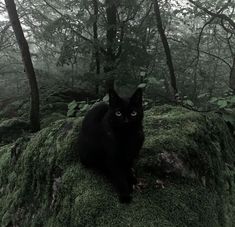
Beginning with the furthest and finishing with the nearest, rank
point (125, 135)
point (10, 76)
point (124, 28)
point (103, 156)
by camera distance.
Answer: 1. point (10, 76)
2. point (124, 28)
3. point (103, 156)
4. point (125, 135)

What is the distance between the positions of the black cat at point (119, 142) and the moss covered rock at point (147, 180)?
0.45 feet

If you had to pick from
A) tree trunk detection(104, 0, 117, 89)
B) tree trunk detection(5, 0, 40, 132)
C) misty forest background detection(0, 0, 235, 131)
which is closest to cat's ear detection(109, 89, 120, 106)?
misty forest background detection(0, 0, 235, 131)

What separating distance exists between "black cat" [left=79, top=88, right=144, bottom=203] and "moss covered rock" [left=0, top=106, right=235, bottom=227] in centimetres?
14

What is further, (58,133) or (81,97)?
(81,97)

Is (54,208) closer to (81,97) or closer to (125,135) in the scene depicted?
(125,135)

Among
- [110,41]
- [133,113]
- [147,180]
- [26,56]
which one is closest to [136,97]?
[133,113]

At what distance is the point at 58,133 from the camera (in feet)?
13.5

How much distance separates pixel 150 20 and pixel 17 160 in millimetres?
7370

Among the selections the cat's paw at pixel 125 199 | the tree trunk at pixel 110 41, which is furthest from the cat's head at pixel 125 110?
the tree trunk at pixel 110 41

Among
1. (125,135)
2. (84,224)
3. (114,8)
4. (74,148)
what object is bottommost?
(84,224)

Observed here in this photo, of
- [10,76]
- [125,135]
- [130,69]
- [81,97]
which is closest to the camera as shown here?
[125,135]

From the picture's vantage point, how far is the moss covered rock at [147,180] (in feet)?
9.29

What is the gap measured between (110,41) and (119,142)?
7747mm

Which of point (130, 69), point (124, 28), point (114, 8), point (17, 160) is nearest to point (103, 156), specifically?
point (17, 160)
